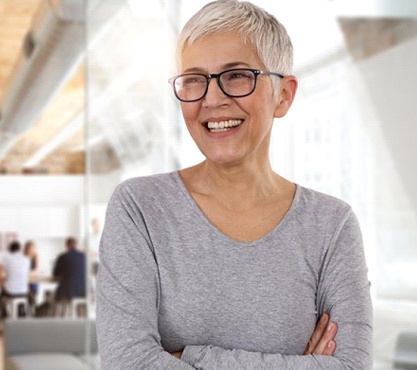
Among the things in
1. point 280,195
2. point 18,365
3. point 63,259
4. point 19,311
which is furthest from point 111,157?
point 19,311

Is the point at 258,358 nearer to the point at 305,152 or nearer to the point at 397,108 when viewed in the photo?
the point at 397,108

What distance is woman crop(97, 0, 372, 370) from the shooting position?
1.43 meters

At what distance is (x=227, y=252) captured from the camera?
1466 millimetres

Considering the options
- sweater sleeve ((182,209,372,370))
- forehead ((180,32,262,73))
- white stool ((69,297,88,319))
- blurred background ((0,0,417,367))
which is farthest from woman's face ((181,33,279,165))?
white stool ((69,297,88,319))

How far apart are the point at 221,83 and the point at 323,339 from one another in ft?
1.43

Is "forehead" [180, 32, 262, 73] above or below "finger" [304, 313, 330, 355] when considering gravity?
above

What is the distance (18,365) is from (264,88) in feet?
18.2

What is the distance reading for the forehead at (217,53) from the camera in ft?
4.72

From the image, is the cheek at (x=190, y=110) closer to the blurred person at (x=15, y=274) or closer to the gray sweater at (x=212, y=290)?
the gray sweater at (x=212, y=290)

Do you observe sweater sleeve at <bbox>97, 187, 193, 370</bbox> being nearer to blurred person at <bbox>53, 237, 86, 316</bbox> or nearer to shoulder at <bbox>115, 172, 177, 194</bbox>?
shoulder at <bbox>115, 172, 177, 194</bbox>

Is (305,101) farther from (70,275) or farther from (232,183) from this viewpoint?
(70,275)

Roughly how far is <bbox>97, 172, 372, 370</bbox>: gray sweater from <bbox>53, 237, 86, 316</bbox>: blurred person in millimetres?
9915

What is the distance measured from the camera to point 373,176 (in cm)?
289

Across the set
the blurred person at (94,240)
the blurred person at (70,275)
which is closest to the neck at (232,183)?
the blurred person at (94,240)
